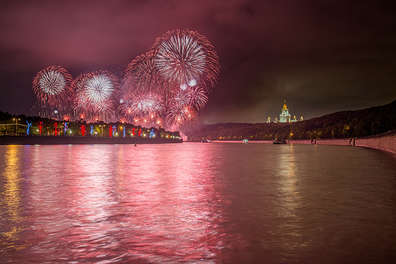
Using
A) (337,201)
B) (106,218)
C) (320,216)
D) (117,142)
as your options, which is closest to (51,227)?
(106,218)

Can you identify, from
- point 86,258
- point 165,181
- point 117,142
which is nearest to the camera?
point 86,258

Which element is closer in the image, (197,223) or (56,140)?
(197,223)

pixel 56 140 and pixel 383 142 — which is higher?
pixel 56 140

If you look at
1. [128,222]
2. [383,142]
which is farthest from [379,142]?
[128,222]

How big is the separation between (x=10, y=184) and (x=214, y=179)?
23.1 ft

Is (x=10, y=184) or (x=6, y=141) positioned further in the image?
(x=6, y=141)

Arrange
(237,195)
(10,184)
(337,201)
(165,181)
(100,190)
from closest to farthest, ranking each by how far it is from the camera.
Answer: (337,201) → (237,195) → (100,190) → (10,184) → (165,181)

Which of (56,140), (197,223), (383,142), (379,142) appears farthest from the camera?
(56,140)

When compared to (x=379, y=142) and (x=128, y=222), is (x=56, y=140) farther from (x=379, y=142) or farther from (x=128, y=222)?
(x=128, y=222)

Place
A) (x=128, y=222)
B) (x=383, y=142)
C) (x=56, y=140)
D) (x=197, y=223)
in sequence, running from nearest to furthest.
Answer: (x=197, y=223), (x=128, y=222), (x=383, y=142), (x=56, y=140)

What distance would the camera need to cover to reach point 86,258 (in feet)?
17.3

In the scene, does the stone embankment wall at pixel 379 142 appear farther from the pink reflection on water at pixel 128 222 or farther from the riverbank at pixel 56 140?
the riverbank at pixel 56 140

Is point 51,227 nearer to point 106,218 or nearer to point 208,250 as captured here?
point 106,218

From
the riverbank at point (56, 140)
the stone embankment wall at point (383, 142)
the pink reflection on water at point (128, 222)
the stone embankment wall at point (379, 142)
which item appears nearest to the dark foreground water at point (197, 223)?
the pink reflection on water at point (128, 222)
